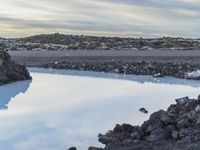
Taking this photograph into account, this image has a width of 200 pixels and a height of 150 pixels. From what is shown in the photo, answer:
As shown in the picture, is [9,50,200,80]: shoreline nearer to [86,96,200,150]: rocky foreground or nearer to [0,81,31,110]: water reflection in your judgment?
[0,81,31,110]: water reflection

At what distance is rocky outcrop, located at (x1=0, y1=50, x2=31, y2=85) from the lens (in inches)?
1387

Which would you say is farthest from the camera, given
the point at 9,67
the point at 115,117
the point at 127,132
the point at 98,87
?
the point at 9,67

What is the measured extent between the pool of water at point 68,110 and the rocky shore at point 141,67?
9846 millimetres

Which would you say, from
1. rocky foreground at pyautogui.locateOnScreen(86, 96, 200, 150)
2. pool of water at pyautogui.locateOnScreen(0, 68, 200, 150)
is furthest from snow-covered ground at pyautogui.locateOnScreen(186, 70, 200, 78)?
rocky foreground at pyautogui.locateOnScreen(86, 96, 200, 150)

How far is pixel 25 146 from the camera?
13.8 metres

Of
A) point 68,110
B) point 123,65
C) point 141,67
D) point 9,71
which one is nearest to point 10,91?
point 9,71

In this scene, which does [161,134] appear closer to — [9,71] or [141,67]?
[9,71]

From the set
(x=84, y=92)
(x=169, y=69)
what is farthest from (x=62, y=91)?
(x=169, y=69)

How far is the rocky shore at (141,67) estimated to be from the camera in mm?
42000

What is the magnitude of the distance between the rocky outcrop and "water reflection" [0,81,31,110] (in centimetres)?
81

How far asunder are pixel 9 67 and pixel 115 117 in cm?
2018

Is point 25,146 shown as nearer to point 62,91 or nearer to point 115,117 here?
point 115,117

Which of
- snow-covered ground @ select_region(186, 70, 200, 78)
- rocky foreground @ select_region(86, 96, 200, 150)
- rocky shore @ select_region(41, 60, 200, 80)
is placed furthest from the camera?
rocky shore @ select_region(41, 60, 200, 80)

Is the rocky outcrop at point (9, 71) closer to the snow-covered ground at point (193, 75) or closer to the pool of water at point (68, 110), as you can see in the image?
the pool of water at point (68, 110)
